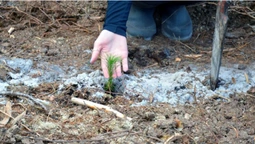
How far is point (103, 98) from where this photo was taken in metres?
2.38

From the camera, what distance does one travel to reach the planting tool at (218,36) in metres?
2.37

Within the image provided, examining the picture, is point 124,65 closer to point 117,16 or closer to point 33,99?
point 117,16

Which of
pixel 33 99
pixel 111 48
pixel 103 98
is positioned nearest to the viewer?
pixel 33 99

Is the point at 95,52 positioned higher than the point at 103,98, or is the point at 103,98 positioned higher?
the point at 95,52

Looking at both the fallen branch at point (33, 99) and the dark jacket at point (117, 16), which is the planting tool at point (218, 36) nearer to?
the dark jacket at point (117, 16)

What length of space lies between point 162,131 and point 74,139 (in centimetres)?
41

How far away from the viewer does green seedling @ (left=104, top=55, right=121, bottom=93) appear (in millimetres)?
2354

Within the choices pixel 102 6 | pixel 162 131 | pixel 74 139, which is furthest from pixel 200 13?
pixel 74 139

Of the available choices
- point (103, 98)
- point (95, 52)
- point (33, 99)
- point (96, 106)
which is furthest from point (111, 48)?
point (33, 99)

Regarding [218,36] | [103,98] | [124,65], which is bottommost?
[103,98]

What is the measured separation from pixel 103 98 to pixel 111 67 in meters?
0.17

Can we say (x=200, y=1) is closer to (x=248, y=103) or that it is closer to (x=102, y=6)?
(x=102, y=6)

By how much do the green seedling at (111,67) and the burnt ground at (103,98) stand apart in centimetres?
8

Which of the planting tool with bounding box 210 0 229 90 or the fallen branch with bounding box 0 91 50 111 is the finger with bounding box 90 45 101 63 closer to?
the fallen branch with bounding box 0 91 50 111
